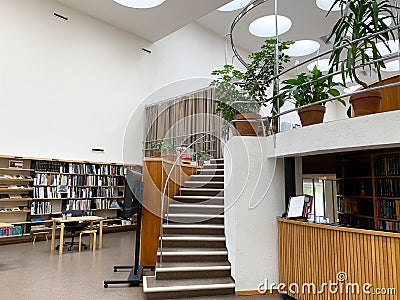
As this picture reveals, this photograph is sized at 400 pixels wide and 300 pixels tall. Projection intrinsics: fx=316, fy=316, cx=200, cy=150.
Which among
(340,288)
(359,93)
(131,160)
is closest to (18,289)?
(340,288)

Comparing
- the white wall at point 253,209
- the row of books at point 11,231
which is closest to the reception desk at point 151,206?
the white wall at point 253,209

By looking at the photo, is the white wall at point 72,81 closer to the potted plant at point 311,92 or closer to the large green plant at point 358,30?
the potted plant at point 311,92

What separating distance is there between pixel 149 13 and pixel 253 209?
738cm

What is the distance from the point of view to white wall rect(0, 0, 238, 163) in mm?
7875

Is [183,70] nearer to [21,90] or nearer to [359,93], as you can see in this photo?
[21,90]

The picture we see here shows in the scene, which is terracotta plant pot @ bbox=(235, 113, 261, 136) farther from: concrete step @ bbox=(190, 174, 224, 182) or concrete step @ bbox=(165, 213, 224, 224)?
concrete step @ bbox=(190, 174, 224, 182)

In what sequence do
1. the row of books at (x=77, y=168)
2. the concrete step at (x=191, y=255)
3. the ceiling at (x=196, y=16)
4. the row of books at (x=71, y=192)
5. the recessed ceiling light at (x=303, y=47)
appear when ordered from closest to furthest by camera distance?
the concrete step at (x=191, y=255) < the row of books at (x=71, y=192) < the row of books at (x=77, y=168) < the ceiling at (x=196, y=16) < the recessed ceiling light at (x=303, y=47)

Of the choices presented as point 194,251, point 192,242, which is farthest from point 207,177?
point 194,251

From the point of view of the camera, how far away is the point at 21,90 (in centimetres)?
798

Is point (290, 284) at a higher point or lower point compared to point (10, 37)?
lower

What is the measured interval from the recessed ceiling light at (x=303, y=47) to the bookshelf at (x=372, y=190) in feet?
26.9

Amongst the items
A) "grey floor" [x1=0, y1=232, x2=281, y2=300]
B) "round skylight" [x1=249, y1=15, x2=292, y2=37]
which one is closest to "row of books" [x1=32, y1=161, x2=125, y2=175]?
"grey floor" [x1=0, y1=232, x2=281, y2=300]

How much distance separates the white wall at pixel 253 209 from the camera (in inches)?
161

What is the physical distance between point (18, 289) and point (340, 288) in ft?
12.6
